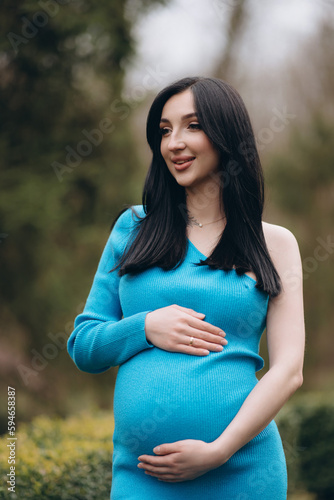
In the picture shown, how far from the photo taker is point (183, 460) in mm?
1740

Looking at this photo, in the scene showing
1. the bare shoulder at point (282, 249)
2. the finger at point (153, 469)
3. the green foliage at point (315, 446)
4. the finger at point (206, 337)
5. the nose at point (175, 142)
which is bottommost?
the green foliage at point (315, 446)

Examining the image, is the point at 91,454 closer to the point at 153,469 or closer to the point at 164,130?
the point at 153,469

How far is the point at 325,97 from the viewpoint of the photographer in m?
10.4

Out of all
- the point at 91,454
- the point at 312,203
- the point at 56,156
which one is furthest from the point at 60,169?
the point at 312,203

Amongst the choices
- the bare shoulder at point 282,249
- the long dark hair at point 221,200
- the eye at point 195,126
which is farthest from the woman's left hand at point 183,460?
the eye at point 195,126

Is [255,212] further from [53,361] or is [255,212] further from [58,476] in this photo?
[53,361]

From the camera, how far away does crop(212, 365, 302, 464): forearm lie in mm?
1759

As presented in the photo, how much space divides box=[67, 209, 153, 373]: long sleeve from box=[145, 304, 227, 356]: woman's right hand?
0.15 feet

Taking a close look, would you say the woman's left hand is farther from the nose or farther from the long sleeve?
the nose

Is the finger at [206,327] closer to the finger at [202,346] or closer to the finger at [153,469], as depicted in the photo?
the finger at [202,346]

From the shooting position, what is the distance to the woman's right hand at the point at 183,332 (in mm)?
1891

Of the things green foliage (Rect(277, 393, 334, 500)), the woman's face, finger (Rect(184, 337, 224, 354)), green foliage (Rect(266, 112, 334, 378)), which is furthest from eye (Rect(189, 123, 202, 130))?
green foliage (Rect(266, 112, 334, 378))

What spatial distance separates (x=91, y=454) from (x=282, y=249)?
197 centimetres

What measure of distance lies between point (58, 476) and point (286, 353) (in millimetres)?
1704
